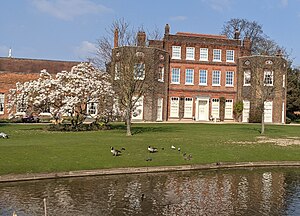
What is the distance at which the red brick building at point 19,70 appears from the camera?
47344 millimetres

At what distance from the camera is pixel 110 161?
55.5ft

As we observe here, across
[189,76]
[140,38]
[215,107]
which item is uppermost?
[140,38]

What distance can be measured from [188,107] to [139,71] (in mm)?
22222

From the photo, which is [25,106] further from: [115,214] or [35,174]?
[115,214]

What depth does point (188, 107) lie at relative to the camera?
49438 millimetres

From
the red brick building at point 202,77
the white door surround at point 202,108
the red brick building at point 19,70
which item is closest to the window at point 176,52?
the red brick building at point 202,77

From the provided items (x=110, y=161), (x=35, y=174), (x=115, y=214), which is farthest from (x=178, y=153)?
(x=115, y=214)

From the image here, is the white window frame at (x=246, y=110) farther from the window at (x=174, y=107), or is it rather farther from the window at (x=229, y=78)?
the window at (x=174, y=107)

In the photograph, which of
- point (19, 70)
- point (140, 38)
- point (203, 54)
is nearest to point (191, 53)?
point (203, 54)

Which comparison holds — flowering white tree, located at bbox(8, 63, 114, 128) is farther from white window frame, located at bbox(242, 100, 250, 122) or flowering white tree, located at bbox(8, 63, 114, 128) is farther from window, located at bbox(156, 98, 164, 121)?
white window frame, located at bbox(242, 100, 250, 122)

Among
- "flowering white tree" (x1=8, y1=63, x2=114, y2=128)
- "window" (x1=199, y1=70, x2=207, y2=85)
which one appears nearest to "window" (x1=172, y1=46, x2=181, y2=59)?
"window" (x1=199, y1=70, x2=207, y2=85)

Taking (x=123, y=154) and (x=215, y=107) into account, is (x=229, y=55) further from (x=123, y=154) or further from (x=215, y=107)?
(x=123, y=154)

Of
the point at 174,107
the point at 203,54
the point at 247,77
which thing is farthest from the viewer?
the point at 203,54

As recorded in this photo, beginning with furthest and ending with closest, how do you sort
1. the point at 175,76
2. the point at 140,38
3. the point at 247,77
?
the point at 247,77 → the point at 175,76 → the point at 140,38
